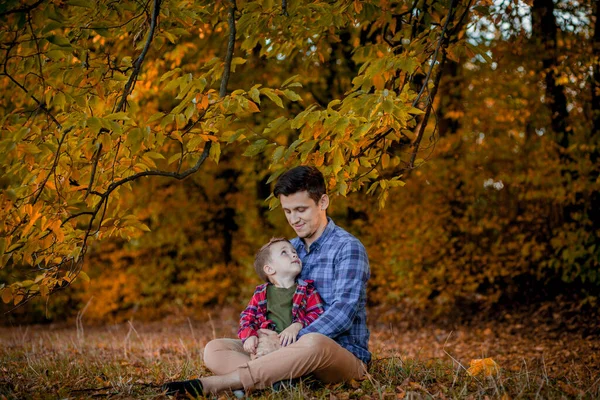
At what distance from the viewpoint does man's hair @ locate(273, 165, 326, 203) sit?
355cm

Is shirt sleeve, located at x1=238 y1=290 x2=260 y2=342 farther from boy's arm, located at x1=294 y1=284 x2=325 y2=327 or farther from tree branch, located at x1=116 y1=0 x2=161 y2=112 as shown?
tree branch, located at x1=116 y1=0 x2=161 y2=112

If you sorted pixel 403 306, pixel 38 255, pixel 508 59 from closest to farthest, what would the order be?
1. pixel 38 255
2. pixel 508 59
3. pixel 403 306

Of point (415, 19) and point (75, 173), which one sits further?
point (415, 19)

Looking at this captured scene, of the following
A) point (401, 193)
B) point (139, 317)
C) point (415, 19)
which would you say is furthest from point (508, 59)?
point (139, 317)

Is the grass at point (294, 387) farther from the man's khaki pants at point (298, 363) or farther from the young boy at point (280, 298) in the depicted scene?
the young boy at point (280, 298)

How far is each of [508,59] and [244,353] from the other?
5886 mm

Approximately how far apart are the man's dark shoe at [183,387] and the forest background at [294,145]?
0.96 m

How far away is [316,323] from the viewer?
10.7 ft

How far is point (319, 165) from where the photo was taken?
386 centimetres

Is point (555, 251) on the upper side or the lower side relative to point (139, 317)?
upper

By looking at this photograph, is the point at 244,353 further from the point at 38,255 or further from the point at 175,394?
the point at 38,255

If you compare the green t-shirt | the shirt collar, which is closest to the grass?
the green t-shirt

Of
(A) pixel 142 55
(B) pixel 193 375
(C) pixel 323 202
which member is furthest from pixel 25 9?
(B) pixel 193 375

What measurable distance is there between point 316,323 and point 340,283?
0.27 meters
